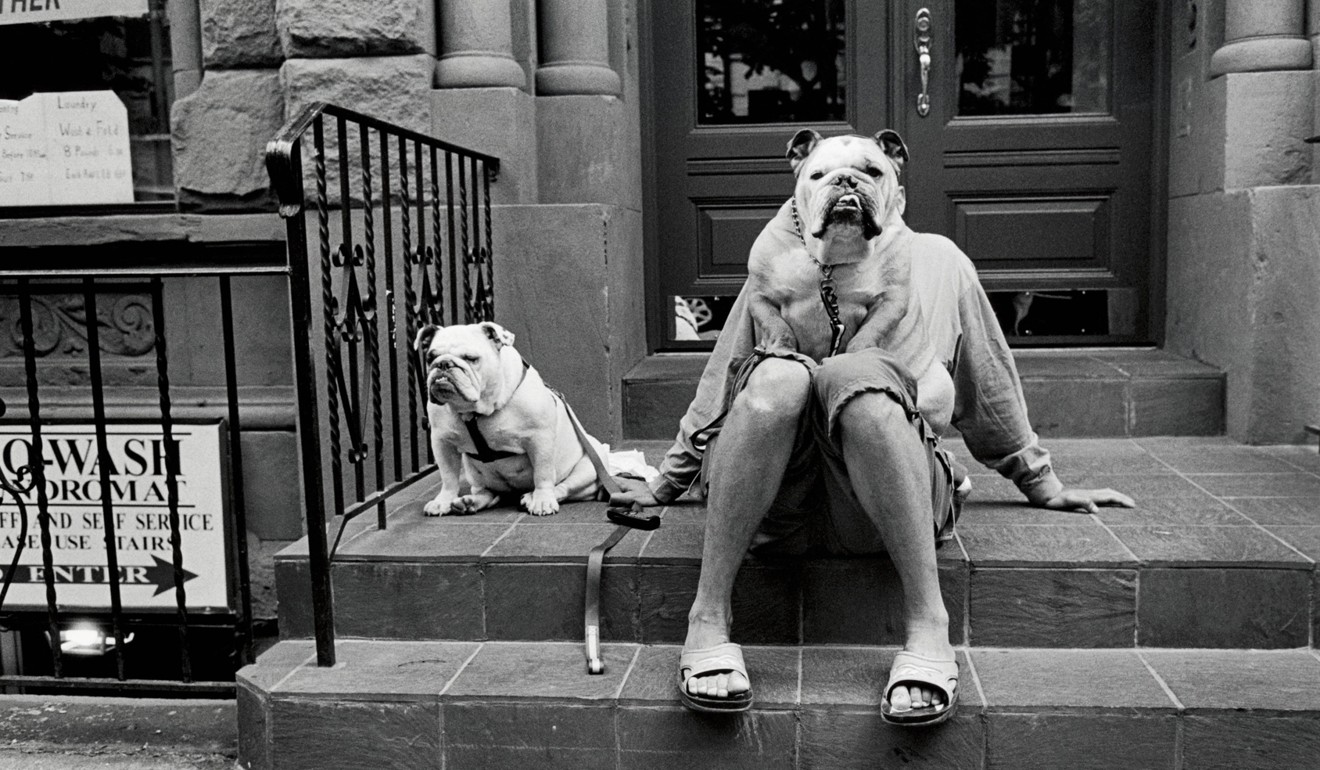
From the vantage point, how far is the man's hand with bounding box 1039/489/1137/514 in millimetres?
3756

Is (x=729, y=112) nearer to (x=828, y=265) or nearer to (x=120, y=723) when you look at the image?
(x=828, y=265)

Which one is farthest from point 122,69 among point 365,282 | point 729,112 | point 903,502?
point 903,502

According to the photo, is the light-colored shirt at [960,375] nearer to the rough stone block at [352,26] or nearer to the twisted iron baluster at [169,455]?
the twisted iron baluster at [169,455]

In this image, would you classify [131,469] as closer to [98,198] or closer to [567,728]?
[98,198]

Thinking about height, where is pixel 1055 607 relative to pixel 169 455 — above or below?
below

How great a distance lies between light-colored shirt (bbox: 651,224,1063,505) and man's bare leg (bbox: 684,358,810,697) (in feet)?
1.17

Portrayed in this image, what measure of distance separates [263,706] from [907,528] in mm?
1738

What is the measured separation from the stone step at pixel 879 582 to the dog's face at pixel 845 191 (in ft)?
3.03

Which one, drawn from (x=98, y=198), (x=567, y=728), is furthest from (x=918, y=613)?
(x=98, y=198)

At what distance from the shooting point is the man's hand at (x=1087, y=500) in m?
3.76

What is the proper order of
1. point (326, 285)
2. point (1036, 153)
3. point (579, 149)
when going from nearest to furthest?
point (326, 285) < point (579, 149) < point (1036, 153)

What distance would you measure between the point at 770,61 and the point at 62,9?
322 cm

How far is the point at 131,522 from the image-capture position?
5.14 meters

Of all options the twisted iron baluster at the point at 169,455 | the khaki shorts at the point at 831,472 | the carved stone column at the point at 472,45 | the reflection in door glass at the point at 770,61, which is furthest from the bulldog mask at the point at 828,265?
the reflection in door glass at the point at 770,61
